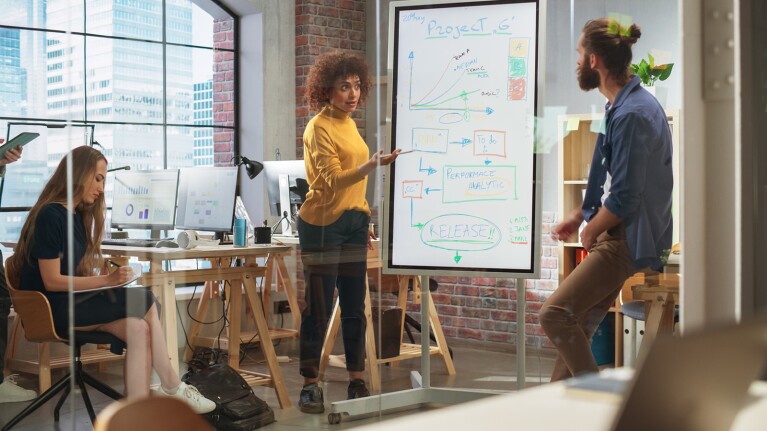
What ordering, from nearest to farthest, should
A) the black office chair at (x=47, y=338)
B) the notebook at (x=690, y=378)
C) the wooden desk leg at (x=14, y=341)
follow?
the notebook at (x=690, y=378), the black office chair at (x=47, y=338), the wooden desk leg at (x=14, y=341)

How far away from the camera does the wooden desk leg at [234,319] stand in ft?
11.8

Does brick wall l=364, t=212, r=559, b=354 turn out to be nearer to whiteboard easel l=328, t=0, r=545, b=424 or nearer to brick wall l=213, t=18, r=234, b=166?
whiteboard easel l=328, t=0, r=545, b=424

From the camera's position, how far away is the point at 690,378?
3.00ft

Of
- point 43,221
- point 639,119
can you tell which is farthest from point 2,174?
point 639,119

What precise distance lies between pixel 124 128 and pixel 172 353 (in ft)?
2.93

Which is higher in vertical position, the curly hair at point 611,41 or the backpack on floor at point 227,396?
the curly hair at point 611,41

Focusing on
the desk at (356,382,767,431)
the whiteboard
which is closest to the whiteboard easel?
the whiteboard

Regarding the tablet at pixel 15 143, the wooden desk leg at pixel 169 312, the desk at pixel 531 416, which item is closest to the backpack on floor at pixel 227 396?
the wooden desk leg at pixel 169 312

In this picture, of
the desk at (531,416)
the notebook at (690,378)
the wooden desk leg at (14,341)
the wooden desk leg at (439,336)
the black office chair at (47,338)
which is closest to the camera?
the notebook at (690,378)

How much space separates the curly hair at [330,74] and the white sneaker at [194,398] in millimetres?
1264

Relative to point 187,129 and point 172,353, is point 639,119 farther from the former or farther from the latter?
point 172,353

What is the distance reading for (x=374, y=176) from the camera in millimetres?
3848

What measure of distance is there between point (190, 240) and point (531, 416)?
2.46m

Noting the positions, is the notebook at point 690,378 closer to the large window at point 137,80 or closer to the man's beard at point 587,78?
the large window at point 137,80
